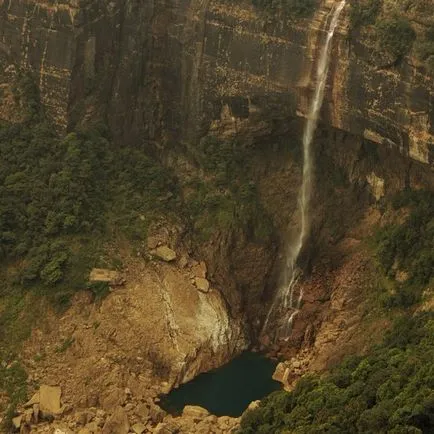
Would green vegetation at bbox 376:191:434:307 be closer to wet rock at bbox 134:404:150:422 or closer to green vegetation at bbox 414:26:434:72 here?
green vegetation at bbox 414:26:434:72

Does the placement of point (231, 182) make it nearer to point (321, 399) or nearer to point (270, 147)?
point (270, 147)

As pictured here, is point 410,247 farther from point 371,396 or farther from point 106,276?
point 106,276

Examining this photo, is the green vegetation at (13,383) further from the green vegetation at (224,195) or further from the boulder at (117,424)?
the green vegetation at (224,195)

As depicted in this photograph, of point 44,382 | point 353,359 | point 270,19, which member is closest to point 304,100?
point 270,19

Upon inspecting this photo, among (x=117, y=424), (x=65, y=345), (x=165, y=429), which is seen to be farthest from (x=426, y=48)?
(x=117, y=424)

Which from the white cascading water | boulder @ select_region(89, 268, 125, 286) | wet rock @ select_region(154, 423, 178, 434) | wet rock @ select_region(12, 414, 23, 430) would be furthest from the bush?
wet rock @ select_region(12, 414, 23, 430)

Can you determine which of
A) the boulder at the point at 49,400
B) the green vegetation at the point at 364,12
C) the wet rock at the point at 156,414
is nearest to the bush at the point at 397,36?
the green vegetation at the point at 364,12
